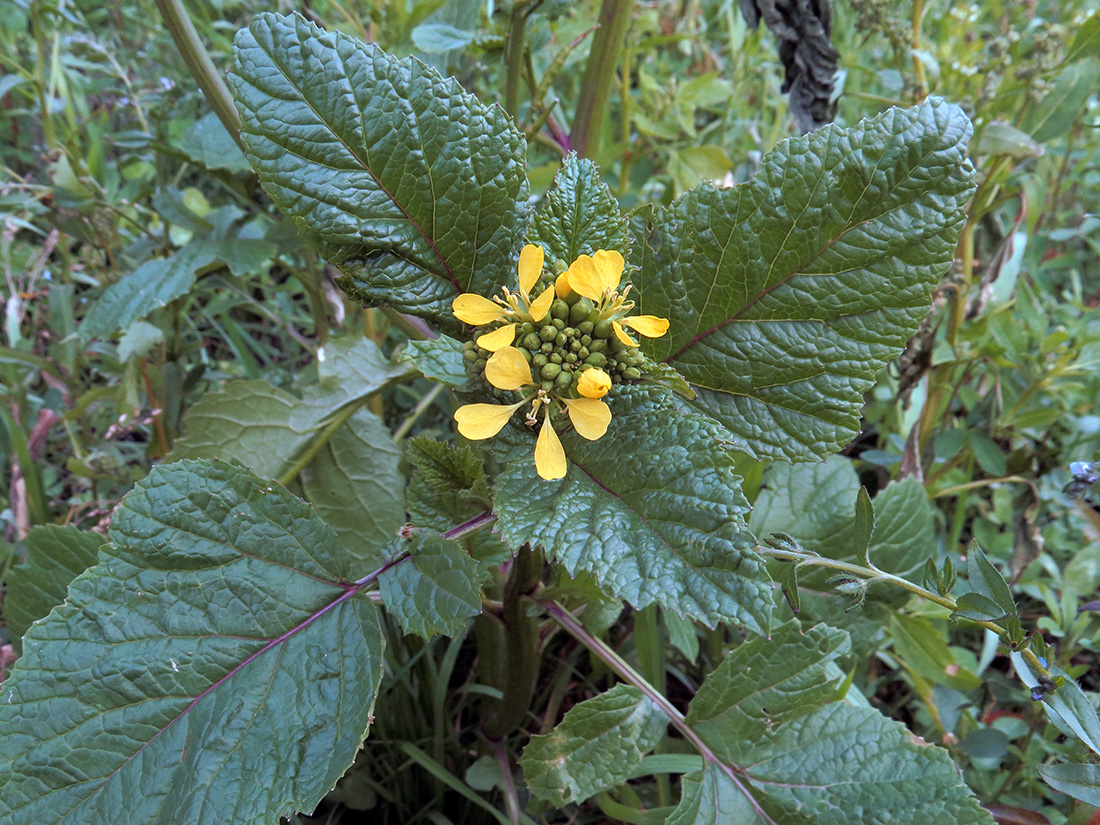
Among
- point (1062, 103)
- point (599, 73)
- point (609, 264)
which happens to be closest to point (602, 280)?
point (609, 264)

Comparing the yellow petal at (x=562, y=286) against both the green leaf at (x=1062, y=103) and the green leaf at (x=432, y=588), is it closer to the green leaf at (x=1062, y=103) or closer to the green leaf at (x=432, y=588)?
the green leaf at (x=432, y=588)

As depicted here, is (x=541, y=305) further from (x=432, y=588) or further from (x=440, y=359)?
(x=432, y=588)

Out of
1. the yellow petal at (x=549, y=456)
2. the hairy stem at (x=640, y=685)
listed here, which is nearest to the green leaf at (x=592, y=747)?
the hairy stem at (x=640, y=685)

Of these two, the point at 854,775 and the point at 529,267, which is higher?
the point at 529,267

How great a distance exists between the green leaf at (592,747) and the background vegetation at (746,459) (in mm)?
183

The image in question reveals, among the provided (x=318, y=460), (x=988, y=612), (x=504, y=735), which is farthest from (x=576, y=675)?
(x=988, y=612)

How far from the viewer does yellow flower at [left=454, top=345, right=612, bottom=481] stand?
0.83 meters

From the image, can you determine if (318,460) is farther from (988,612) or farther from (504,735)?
(988,612)

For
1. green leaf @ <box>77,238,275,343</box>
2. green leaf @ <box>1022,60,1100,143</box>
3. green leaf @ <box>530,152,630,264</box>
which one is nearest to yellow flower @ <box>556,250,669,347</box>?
green leaf @ <box>530,152,630,264</box>

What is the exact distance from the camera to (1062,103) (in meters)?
1.84

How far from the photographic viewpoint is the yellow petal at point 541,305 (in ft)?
2.72

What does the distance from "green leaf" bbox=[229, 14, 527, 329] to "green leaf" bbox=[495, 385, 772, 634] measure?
0.27 m

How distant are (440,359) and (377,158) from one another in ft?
0.84

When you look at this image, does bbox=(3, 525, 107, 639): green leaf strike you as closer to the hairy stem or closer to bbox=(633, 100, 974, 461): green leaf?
the hairy stem
